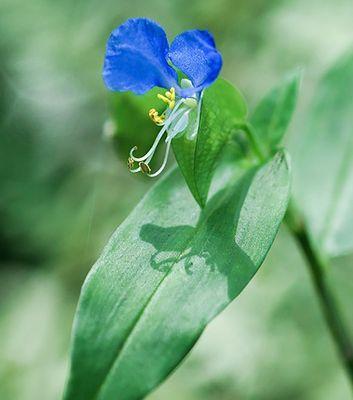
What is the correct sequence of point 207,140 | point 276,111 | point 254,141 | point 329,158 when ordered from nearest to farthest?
point 207,140
point 254,141
point 276,111
point 329,158

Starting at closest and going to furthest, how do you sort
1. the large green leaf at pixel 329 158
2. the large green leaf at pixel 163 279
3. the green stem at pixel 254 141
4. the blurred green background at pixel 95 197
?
the large green leaf at pixel 163 279, the green stem at pixel 254 141, the large green leaf at pixel 329 158, the blurred green background at pixel 95 197

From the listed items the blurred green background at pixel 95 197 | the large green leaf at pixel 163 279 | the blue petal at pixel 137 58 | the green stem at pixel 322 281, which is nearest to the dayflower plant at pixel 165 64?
the blue petal at pixel 137 58

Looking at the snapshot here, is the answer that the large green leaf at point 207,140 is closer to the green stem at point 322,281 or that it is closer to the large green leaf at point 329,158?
the green stem at point 322,281

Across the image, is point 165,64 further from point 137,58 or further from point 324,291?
point 324,291

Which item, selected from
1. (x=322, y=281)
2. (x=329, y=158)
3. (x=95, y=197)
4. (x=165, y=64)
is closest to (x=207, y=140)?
(x=165, y=64)

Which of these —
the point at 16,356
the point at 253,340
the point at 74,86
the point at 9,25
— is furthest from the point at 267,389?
the point at 9,25

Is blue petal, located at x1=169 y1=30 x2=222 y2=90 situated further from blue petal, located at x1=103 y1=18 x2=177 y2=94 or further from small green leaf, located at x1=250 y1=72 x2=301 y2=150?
small green leaf, located at x1=250 y1=72 x2=301 y2=150
